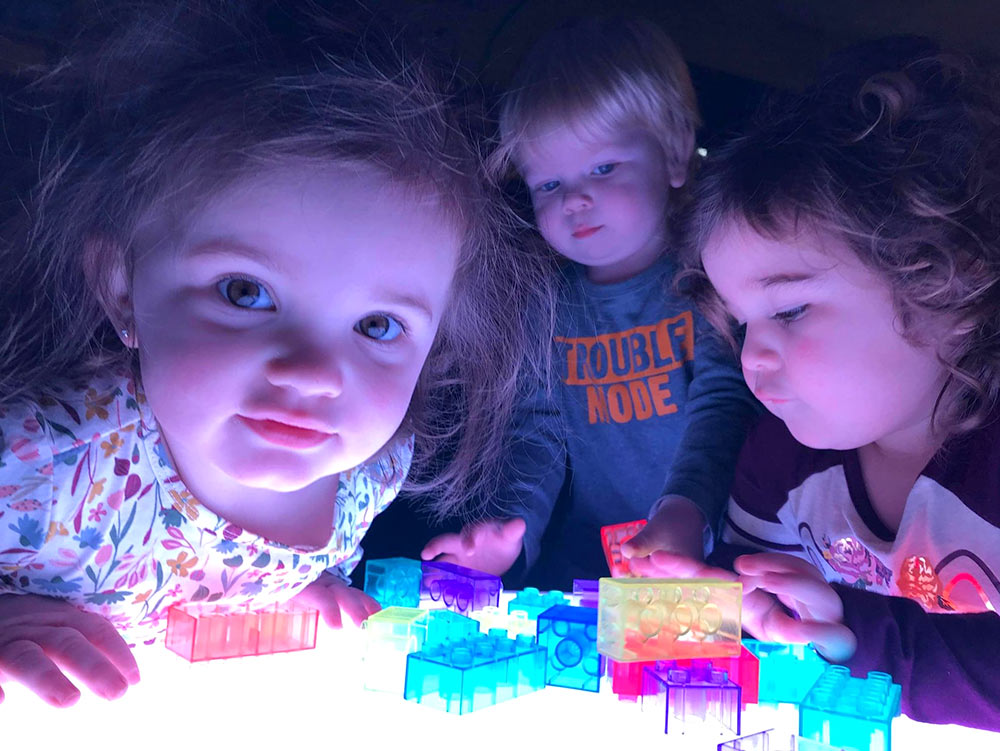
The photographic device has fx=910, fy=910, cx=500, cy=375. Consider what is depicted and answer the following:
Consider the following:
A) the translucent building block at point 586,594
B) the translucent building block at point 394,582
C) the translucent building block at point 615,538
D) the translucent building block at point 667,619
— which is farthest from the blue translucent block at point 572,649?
the translucent building block at point 615,538

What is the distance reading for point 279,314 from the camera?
0.73m

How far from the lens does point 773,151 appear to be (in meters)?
0.94

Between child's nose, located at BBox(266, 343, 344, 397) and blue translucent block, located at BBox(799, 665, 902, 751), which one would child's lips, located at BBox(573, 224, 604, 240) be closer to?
child's nose, located at BBox(266, 343, 344, 397)

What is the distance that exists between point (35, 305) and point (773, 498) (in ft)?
2.70

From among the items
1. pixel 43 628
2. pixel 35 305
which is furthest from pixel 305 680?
pixel 35 305

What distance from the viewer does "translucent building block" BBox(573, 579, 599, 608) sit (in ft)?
2.96

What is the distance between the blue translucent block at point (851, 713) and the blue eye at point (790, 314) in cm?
37

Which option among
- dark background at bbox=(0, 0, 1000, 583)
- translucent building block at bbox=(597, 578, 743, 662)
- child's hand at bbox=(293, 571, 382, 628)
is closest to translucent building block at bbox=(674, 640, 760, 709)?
translucent building block at bbox=(597, 578, 743, 662)

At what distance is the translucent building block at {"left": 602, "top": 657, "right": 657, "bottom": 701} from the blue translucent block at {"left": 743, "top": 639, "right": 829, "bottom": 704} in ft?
0.37

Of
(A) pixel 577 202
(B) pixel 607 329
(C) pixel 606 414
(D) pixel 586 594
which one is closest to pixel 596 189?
(A) pixel 577 202

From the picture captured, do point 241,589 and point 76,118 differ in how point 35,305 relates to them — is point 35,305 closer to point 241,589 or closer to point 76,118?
point 76,118

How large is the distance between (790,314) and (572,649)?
1.33 feet

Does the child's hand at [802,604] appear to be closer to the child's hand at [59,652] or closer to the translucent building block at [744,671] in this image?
the translucent building block at [744,671]

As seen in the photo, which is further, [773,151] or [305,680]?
[773,151]
